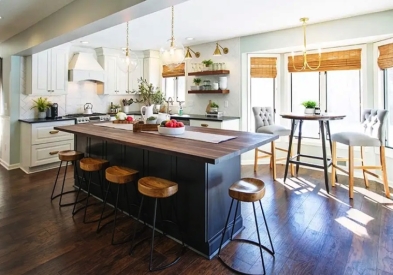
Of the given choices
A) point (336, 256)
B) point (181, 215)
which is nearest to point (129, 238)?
point (181, 215)

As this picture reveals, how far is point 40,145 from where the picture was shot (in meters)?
4.84

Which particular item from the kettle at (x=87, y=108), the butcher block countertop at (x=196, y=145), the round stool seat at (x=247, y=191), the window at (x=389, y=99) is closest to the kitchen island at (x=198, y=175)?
the butcher block countertop at (x=196, y=145)

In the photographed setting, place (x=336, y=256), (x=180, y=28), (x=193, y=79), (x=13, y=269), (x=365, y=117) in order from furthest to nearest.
Result: (x=193, y=79) < (x=180, y=28) < (x=365, y=117) < (x=336, y=256) < (x=13, y=269)

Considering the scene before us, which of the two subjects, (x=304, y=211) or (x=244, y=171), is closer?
(x=304, y=211)

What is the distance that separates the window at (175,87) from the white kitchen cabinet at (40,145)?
8.41 feet

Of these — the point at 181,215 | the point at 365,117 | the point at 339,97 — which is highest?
the point at 339,97

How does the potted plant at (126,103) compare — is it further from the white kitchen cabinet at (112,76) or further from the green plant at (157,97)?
the green plant at (157,97)

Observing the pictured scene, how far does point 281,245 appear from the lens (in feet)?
7.90

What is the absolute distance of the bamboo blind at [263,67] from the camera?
531 cm

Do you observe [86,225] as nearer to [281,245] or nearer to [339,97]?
[281,245]

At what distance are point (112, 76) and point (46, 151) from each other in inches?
91.5

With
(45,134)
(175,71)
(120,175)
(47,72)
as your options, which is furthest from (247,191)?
(175,71)

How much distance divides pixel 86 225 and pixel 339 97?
453 cm

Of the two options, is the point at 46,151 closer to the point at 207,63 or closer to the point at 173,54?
the point at 173,54
